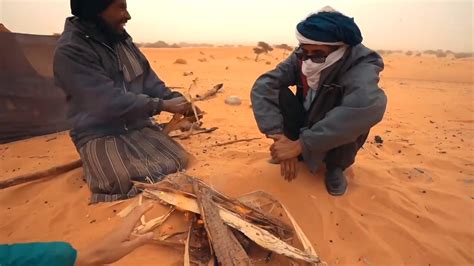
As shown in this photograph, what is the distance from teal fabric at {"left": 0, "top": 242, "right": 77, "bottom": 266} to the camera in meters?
1.36

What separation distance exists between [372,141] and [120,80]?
9.19 feet

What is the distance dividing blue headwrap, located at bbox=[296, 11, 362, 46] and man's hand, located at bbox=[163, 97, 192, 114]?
1.29 metres

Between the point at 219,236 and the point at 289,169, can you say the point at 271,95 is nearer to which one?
the point at 289,169

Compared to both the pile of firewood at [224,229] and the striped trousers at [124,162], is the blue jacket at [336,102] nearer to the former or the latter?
the pile of firewood at [224,229]

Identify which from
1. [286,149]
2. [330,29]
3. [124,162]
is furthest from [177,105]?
[330,29]

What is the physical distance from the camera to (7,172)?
364 cm

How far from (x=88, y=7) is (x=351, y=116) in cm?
216

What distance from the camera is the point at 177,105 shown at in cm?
348

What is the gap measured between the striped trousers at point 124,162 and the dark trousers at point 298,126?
38.8 inches

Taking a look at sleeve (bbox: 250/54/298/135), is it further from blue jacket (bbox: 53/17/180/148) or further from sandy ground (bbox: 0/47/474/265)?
blue jacket (bbox: 53/17/180/148)

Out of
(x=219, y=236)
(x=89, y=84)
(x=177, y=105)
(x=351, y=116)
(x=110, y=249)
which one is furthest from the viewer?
(x=177, y=105)

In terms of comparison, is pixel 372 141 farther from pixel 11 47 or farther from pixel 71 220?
pixel 11 47

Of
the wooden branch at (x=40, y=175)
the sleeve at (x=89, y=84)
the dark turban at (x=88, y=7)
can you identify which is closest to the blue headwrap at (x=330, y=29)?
the sleeve at (x=89, y=84)

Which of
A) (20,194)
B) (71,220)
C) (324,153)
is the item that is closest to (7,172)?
(20,194)
